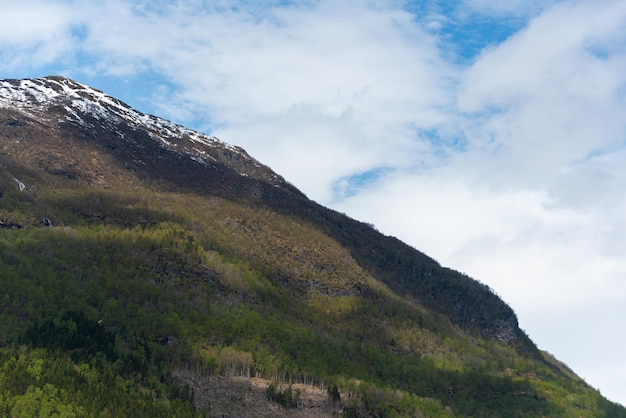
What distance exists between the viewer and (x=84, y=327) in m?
190

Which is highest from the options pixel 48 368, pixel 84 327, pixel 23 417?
pixel 84 327

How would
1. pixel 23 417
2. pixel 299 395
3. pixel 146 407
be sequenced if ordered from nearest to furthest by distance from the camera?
pixel 23 417 → pixel 146 407 → pixel 299 395

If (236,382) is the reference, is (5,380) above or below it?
below

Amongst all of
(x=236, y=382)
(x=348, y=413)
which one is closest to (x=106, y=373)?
(x=236, y=382)

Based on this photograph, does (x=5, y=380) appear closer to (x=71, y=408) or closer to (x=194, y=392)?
(x=71, y=408)

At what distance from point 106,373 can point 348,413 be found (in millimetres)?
67867

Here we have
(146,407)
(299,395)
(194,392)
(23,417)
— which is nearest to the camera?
(23,417)

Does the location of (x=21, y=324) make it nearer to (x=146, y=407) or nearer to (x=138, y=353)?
(x=138, y=353)

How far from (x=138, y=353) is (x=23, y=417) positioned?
52.2 m

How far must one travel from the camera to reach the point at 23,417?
464 ft

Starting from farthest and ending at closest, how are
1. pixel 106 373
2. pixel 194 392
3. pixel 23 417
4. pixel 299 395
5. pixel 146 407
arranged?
pixel 299 395 → pixel 194 392 → pixel 106 373 → pixel 146 407 → pixel 23 417

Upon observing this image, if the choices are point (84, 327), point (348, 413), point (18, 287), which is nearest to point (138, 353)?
point (84, 327)

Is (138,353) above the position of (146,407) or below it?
above

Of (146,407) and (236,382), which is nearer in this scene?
(146,407)
